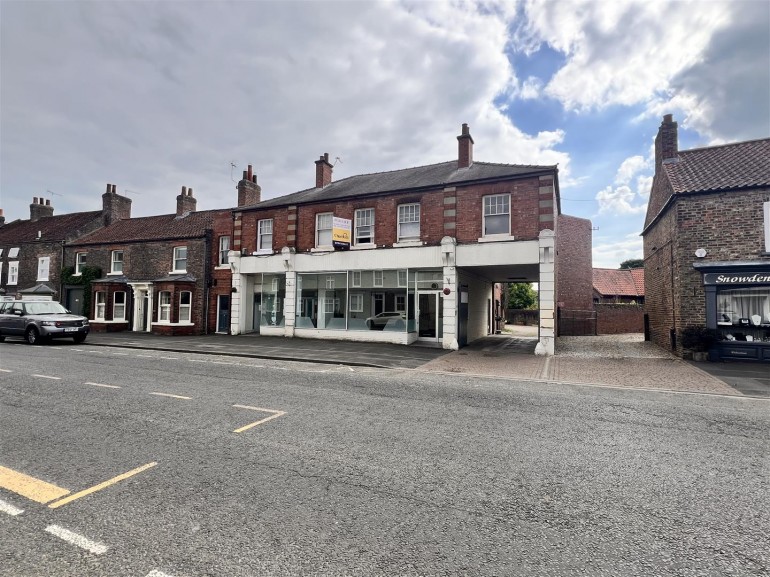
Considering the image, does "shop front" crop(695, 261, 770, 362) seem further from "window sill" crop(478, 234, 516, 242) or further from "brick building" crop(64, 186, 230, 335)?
"brick building" crop(64, 186, 230, 335)

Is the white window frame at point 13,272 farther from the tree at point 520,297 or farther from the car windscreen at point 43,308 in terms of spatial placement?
the tree at point 520,297

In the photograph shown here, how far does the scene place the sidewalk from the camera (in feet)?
34.3

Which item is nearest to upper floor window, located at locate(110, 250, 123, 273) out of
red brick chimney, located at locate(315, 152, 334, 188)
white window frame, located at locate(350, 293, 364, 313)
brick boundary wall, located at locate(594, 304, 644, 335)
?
red brick chimney, located at locate(315, 152, 334, 188)

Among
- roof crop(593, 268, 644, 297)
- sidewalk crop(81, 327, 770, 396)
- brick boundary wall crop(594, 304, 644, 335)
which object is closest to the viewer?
sidewalk crop(81, 327, 770, 396)

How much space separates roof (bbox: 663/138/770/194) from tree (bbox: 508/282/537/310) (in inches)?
1091

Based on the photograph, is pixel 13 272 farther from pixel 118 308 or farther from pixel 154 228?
pixel 154 228

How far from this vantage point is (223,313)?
23.3 m

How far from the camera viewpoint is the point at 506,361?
13750 mm

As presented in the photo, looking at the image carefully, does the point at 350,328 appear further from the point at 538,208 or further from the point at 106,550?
the point at 106,550

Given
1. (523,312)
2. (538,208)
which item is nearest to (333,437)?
(538,208)

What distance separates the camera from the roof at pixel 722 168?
1392 cm

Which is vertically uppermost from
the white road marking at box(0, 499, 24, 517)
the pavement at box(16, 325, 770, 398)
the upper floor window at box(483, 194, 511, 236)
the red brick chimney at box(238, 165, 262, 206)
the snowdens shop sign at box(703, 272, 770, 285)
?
the red brick chimney at box(238, 165, 262, 206)

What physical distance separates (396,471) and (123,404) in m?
5.18

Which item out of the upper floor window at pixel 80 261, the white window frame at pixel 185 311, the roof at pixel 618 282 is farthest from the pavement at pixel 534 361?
the roof at pixel 618 282
